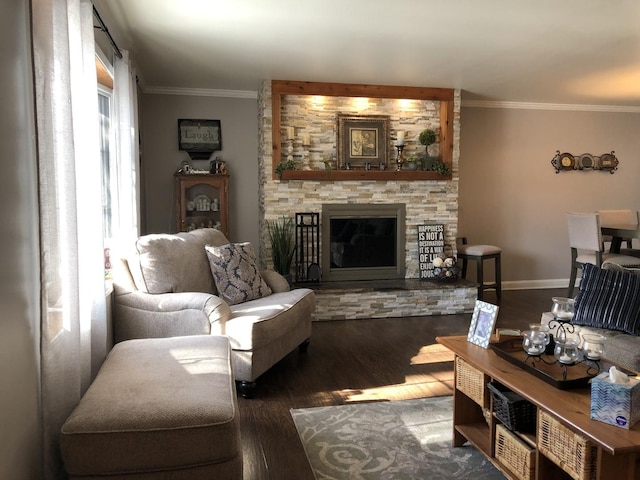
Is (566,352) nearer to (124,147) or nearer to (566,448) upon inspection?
(566,448)

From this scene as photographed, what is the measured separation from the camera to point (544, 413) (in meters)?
1.82

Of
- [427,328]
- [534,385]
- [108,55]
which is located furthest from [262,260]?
[534,385]

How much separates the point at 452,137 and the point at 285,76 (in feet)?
6.21

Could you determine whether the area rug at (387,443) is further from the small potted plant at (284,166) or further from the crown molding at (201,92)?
the crown molding at (201,92)

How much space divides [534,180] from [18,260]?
6119 millimetres

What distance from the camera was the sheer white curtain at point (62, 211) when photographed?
1.67 meters

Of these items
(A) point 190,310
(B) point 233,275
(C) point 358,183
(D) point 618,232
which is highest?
(C) point 358,183

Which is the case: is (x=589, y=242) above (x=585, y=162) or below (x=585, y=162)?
below

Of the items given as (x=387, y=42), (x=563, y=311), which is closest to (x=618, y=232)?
(x=387, y=42)

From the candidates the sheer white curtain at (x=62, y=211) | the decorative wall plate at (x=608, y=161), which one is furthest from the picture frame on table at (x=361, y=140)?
the sheer white curtain at (x=62, y=211)

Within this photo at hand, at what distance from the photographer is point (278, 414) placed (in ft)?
9.16

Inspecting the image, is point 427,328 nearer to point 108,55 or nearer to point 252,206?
point 252,206

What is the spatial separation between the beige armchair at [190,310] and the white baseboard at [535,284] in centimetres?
379

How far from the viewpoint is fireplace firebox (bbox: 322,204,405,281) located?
213 inches
